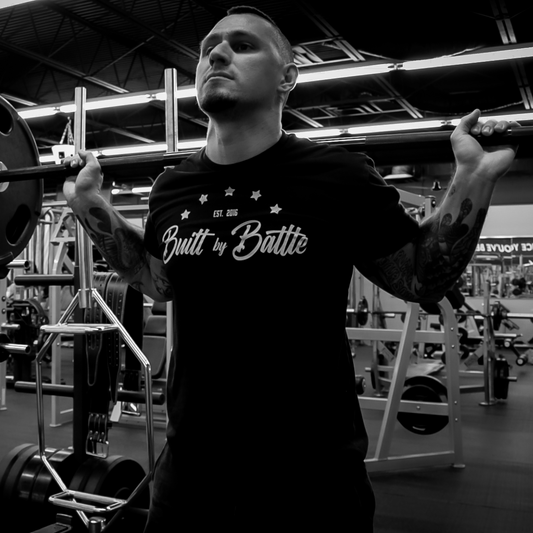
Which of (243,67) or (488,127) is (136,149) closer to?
(243,67)

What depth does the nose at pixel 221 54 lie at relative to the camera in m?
1.23

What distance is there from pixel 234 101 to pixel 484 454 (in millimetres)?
3769

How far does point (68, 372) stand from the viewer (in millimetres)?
7855

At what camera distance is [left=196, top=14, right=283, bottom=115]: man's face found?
1.22m

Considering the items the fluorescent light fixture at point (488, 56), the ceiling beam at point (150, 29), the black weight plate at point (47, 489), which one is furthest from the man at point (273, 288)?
the ceiling beam at point (150, 29)

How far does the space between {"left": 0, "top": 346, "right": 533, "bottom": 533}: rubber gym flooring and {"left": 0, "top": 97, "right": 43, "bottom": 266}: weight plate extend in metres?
2.12

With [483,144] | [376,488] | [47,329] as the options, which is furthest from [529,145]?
[376,488]

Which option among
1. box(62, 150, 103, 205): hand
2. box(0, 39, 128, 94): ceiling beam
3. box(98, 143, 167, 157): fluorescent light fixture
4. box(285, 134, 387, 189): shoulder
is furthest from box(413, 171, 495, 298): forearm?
box(98, 143, 167, 157): fluorescent light fixture

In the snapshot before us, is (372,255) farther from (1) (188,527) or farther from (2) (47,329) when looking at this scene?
(2) (47,329)

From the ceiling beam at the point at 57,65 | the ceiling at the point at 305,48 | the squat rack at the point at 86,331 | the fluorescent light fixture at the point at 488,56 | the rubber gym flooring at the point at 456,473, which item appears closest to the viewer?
the squat rack at the point at 86,331

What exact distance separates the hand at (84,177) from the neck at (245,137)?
47 cm

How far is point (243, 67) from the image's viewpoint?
4.02ft

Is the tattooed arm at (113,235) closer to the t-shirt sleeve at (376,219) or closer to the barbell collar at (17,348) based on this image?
the t-shirt sleeve at (376,219)

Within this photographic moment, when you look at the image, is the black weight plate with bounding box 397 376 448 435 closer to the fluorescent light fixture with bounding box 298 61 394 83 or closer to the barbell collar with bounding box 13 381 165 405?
the barbell collar with bounding box 13 381 165 405
